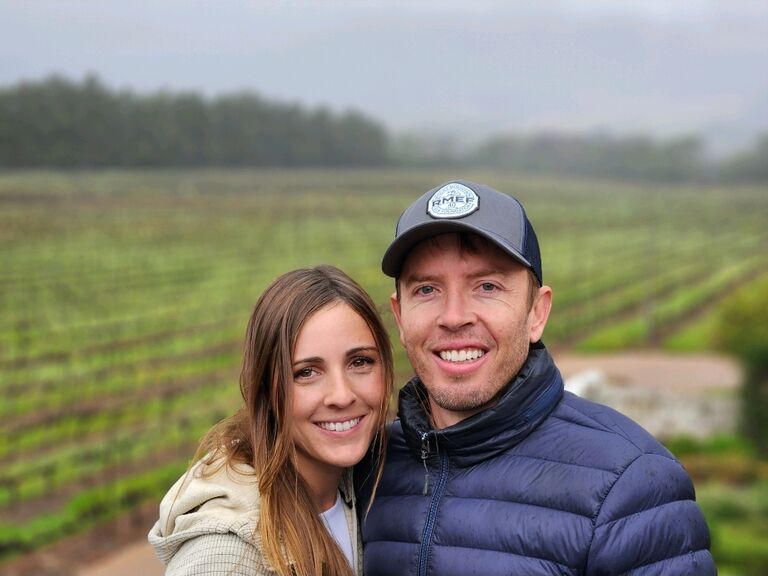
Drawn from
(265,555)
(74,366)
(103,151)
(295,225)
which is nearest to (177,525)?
(265,555)

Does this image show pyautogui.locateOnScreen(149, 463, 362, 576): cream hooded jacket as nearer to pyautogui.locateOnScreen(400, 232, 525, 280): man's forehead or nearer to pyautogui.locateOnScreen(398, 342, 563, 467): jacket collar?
pyautogui.locateOnScreen(398, 342, 563, 467): jacket collar

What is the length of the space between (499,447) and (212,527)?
637 mm

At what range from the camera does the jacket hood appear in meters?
2.01

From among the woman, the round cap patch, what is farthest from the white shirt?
the round cap patch

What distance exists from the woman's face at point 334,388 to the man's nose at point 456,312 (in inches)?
10.3

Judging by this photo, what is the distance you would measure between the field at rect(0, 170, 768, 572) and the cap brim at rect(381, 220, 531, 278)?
1.54m

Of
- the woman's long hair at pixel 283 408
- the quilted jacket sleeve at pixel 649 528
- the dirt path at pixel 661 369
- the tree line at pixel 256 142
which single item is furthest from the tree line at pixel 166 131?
the quilted jacket sleeve at pixel 649 528

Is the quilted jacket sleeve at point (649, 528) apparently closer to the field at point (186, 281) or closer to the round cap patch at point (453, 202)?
the round cap patch at point (453, 202)

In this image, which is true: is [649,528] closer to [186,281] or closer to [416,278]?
[416,278]

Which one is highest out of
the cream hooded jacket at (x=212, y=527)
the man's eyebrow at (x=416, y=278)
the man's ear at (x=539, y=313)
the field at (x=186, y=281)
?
the man's eyebrow at (x=416, y=278)

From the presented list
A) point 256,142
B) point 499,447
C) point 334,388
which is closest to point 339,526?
point 334,388

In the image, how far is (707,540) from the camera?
6.41 feet

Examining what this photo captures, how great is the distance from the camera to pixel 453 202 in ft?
6.77

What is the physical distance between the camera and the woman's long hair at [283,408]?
217 cm
